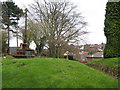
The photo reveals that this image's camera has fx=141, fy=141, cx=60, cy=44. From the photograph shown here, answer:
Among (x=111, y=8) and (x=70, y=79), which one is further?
(x=111, y=8)

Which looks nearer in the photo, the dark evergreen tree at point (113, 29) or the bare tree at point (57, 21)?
the dark evergreen tree at point (113, 29)

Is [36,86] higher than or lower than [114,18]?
lower

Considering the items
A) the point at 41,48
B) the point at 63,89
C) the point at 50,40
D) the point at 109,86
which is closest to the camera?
the point at 63,89

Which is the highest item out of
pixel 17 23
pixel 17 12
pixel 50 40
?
pixel 17 12

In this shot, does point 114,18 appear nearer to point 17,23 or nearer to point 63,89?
point 63,89

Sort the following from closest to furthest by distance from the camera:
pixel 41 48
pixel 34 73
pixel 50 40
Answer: pixel 34 73, pixel 50 40, pixel 41 48

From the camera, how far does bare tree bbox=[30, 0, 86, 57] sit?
23.7 metres

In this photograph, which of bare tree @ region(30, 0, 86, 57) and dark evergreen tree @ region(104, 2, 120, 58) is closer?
dark evergreen tree @ region(104, 2, 120, 58)

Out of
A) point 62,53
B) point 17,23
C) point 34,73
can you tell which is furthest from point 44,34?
point 34,73

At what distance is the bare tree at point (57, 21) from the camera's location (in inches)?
933

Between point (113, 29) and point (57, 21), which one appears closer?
point (113, 29)

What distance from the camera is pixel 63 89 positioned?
171 inches

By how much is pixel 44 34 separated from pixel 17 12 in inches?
333

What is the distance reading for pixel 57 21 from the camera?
24.1m
